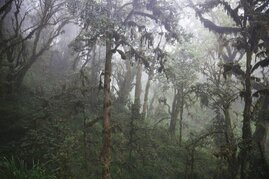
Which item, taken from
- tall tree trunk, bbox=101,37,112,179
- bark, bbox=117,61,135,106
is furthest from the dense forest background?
bark, bbox=117,61,135,106

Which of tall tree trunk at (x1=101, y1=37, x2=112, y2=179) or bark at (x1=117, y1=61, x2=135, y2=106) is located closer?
tall tree trunk at (x1=101, y1=37, x2=112, y2=179)

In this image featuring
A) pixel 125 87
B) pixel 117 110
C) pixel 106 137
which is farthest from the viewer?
pixel 125 87

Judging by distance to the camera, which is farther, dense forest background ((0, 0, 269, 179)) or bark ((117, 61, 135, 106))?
bark ((117, 61, 135, 106))

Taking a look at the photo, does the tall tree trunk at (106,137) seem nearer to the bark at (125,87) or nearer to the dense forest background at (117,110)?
the dense forest background at (117,110)

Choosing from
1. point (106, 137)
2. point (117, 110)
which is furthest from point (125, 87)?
point (106, 137)

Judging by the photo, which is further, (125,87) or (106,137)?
(125,87)

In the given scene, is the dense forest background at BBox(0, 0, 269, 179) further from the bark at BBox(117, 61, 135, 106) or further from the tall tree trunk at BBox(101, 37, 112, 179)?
the bark at BBox(117, 61, 135, 106)

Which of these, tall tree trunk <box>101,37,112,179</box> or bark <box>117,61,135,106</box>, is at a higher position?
bark <box>117,61,135,106</box>

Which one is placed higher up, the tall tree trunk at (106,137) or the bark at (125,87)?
the bark at (125,87)

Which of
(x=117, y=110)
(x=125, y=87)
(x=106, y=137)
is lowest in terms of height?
(x=106, y=137)

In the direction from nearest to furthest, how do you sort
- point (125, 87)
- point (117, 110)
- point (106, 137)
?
1. point (106, 137)
2. point (117, 110)
3. point (125, 87)

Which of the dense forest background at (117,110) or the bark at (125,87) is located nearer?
the dense forest background at (117,110)

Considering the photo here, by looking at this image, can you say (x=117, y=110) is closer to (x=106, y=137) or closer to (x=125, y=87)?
(x=125, y=87)

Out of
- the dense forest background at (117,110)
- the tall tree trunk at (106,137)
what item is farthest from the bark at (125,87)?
the tall tree trunk at (106,137)
